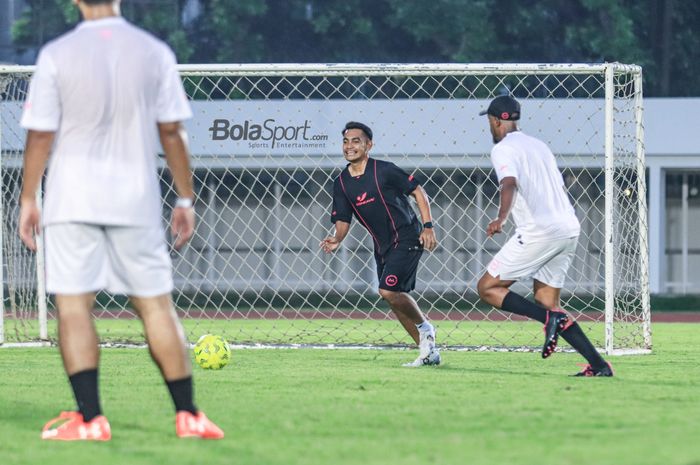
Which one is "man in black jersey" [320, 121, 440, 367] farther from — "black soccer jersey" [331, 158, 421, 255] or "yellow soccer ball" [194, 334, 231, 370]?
"yellow soccer ball" [194, 334, 231, 370]

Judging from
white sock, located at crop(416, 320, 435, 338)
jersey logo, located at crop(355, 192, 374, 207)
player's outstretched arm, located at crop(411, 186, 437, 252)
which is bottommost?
white sock, located at crop(416, 320, 435, 338)

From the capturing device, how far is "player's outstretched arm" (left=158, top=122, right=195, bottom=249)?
589cm

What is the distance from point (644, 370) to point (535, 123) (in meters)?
13.0

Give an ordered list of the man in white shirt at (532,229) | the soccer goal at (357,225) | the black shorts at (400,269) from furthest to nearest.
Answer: the soccer goal at (357,225)
the black shorts at (400,269)
the man in white shirt at (532,229)

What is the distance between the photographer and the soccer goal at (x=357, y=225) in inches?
497

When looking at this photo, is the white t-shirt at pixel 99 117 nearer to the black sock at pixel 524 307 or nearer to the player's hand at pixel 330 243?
the black sock at pixel 524 307

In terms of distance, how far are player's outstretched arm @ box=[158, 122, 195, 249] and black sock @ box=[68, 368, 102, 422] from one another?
2.21 ft

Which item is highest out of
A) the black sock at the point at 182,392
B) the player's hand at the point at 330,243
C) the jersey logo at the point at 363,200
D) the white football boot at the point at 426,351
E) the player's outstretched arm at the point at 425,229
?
the jersey logo at the point at 363,200

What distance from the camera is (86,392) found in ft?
19.4

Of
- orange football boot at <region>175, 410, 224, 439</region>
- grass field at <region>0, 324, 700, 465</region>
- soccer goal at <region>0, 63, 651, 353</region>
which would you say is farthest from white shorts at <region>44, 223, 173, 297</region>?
soccer goal at <region>0, 63, 651, 353</region>

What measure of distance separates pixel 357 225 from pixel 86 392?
1954 cm

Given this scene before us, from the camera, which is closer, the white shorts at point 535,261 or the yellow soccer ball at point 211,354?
the white shorts at point 535,261

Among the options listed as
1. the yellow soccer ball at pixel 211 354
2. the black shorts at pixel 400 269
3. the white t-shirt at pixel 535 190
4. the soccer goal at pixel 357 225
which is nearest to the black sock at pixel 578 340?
the white t-shirt at pixel 535 190

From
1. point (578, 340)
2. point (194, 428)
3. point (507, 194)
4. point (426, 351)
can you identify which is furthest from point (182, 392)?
point (426, 351)
